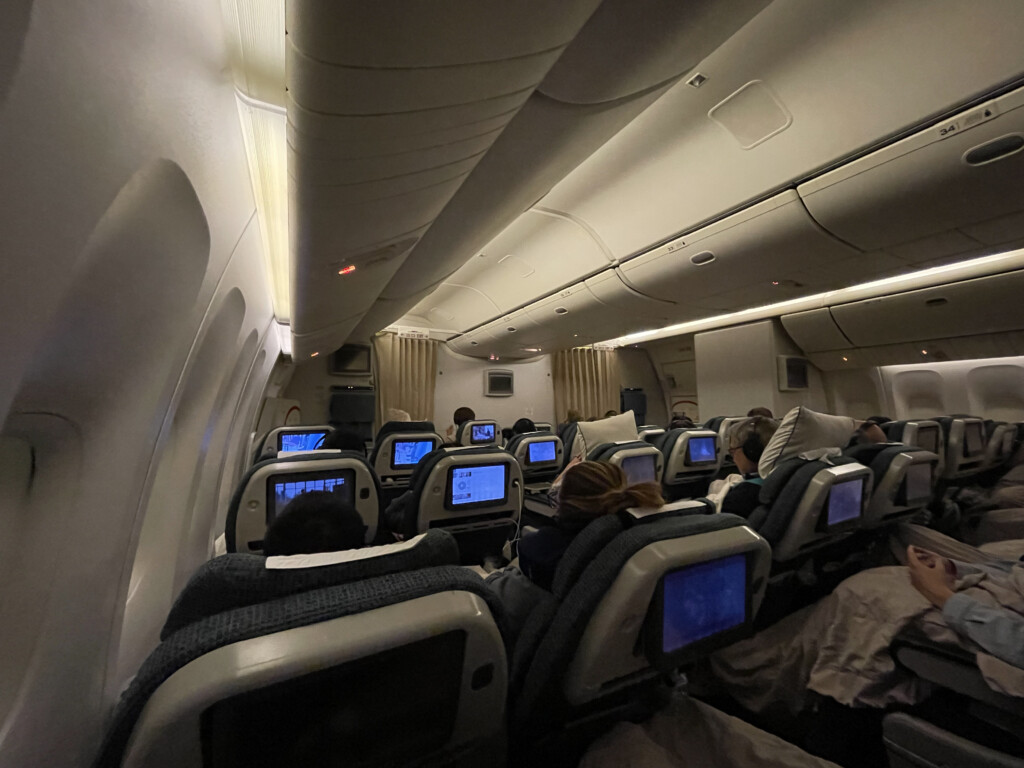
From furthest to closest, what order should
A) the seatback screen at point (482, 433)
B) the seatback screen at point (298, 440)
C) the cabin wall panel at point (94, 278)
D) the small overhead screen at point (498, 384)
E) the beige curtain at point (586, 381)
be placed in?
the beige curtain at point (586, 381) < the small overhead screen at point (498, 384) < the seatback screen at point (482, 433) < the seatback screen at point (298, 440) < the cabin wall panel at point (94, 278)

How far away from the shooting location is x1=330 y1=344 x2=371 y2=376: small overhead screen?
8.08 meters

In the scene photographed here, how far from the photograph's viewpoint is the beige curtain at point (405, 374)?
858 cm

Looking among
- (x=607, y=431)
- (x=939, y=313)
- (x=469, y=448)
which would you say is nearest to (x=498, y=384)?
(x=607, y=431)

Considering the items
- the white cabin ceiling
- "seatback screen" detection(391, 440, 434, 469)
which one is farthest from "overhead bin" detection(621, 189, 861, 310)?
"seatback screen" detection(391, 440, 434, 469)

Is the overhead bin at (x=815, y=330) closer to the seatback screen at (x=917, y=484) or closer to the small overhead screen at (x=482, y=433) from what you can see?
the seatback screen at (x=917, y=484)

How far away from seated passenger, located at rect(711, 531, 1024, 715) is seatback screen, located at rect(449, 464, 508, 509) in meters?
1.63

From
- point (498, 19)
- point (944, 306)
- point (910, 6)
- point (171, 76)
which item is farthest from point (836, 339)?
point (171, 76)

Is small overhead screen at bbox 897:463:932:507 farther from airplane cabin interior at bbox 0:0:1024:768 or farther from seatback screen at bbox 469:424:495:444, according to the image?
seatback screen at bbox 469:424:495:444

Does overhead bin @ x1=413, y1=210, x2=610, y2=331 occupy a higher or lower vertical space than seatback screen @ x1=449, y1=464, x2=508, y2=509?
higher

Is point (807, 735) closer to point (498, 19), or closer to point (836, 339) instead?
point (498, 19)

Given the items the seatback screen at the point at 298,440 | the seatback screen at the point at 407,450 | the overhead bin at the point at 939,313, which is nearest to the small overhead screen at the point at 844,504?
the seatback screen at the point at 407,450

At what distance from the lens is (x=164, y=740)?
0.53 m

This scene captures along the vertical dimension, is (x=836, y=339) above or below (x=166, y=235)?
above

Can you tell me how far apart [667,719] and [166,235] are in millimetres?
2201
